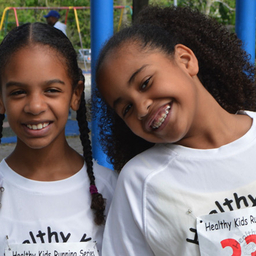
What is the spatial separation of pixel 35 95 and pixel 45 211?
1.54 feet

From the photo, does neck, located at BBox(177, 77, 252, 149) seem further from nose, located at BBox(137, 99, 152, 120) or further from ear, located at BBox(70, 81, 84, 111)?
ear, located at BBox(70, 81, 84, 111)

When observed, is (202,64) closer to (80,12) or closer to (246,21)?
(246,21)

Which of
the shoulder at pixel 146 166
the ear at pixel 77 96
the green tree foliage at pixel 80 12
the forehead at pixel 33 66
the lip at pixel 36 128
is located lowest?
the green tree foliage at pixel 80 12

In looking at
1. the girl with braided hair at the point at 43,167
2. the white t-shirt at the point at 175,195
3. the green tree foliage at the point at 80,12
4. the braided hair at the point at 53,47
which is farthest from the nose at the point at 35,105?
the green tree foliage at the point at 80,12

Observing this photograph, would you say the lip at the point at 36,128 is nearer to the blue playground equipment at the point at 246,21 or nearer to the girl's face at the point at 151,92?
the girl's face at the point at 151,92

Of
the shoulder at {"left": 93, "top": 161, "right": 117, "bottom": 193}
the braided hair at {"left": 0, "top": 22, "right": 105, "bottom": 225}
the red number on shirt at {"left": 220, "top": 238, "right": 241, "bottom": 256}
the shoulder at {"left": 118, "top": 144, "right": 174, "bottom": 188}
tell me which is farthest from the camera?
Answer: the shoulder at {"left": 93, "top": 161, "right": 117, "bottom": 193}

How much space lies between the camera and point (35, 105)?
164 centimetres

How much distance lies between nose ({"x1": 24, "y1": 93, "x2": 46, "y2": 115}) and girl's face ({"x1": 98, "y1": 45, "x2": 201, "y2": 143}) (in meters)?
0.26

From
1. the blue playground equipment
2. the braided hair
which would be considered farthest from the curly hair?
the blue playground equipment

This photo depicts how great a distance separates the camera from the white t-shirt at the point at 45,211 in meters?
1.66

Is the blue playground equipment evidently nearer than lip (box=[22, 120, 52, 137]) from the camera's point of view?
No

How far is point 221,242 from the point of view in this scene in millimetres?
1534

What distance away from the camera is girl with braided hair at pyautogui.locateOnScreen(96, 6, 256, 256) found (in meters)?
1.55

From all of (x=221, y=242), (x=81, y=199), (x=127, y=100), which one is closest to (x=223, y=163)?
(x=221, y=242)
